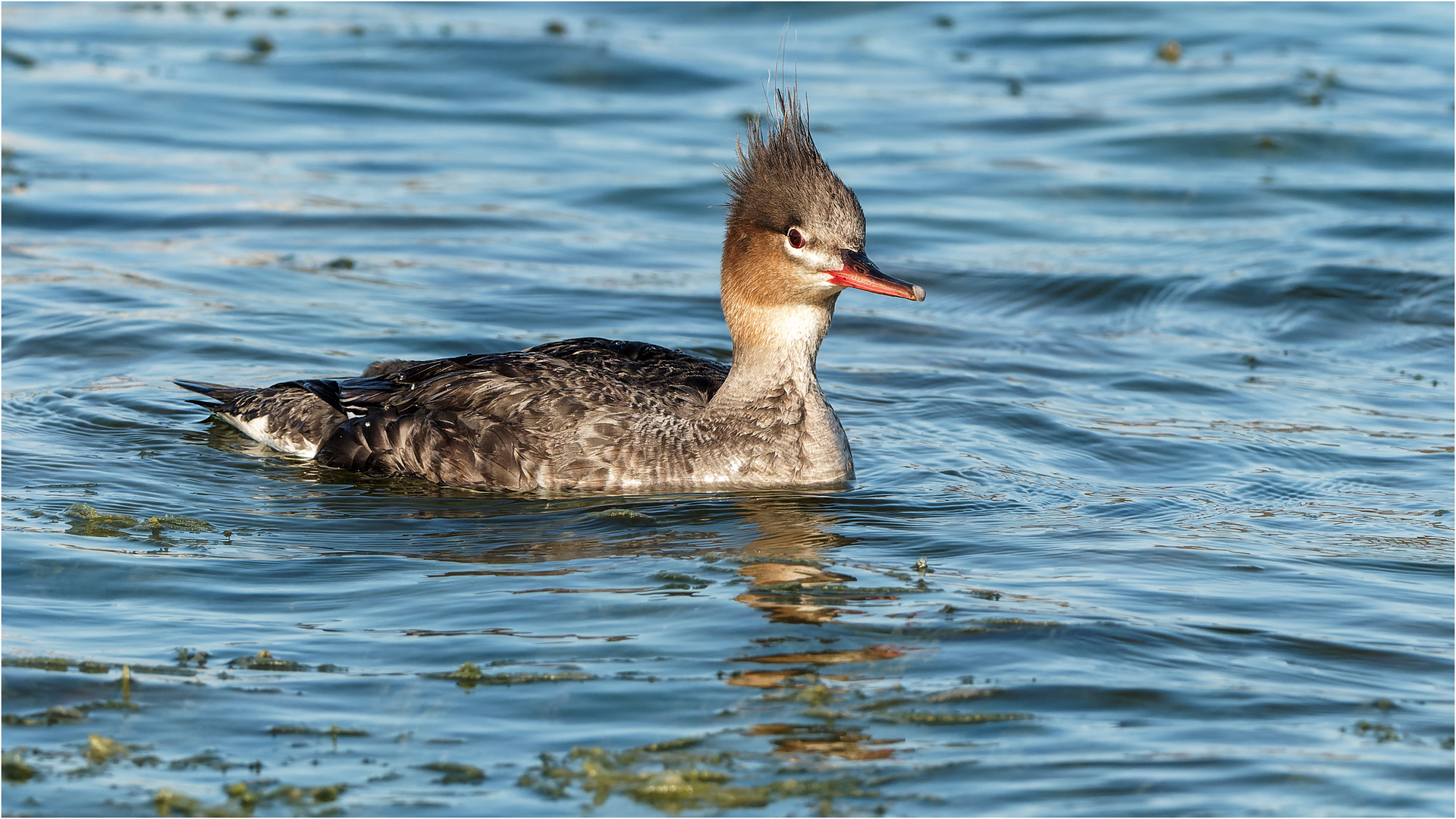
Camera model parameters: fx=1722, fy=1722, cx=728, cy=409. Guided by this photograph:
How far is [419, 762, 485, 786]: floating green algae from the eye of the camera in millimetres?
5488

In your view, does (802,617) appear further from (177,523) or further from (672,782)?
(177,523)

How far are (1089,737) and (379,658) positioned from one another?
2.61 m

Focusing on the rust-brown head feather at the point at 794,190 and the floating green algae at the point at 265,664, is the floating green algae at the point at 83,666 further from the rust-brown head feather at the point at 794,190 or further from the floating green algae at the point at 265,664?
the rust-brown head feather at the point at 794,190

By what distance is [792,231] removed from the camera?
8648 mm

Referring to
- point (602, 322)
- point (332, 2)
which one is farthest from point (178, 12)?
point (602, 322)

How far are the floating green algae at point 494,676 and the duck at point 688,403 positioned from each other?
2.60 m

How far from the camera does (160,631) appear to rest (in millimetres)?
6711

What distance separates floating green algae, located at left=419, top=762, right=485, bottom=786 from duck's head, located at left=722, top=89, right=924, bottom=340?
3625 millimetres

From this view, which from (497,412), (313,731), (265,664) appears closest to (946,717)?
(313,731)

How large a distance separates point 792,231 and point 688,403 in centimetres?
117

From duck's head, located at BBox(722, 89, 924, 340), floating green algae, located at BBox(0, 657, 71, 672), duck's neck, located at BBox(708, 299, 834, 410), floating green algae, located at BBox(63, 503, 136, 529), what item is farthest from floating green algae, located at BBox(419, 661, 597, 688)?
duck's neck, located at BBox(708, 299, 834, 410)

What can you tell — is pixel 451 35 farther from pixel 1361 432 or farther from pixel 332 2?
pixel 1361 432

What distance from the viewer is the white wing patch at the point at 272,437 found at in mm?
9453

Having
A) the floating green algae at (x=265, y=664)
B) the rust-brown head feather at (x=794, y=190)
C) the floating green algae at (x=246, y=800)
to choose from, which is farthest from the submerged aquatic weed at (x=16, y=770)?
the rust-brown head feather at (x=794, y=190)
